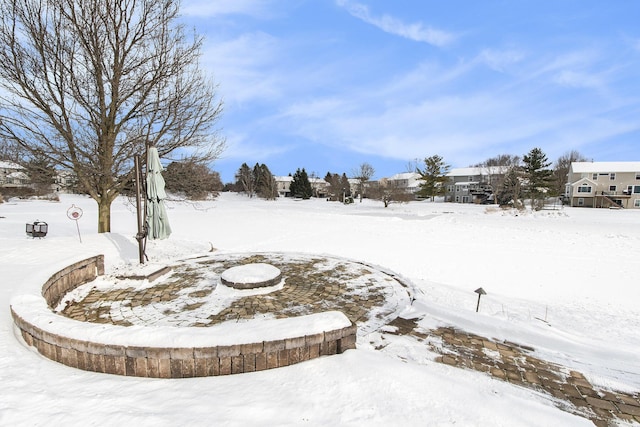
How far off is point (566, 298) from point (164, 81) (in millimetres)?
14490

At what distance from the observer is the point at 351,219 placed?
78.2 ft

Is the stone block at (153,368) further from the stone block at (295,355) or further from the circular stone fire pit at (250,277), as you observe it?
the circular stone fire pit at (250,277)

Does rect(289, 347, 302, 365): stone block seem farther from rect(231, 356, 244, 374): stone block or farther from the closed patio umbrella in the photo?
the closed patio umbrella

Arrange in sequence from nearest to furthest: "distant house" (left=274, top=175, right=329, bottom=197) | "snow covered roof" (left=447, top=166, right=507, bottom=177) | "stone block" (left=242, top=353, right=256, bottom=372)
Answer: "stone block" (left=242, top=353, right=256, bottom=372) < "snow covered roof" (left=447, top=166, right=507, bottom=177) < "distant house" (left=274, top=175, right=329, bottom=197)

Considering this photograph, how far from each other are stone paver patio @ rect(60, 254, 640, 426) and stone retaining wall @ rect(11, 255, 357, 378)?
122cm

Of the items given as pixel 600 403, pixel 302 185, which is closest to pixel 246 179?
pixel 302 185

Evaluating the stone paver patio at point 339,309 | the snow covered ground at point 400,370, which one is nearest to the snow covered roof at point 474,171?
the snow covered ground at point 400,370

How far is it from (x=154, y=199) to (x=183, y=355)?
5.04 m

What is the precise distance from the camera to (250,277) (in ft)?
19.7

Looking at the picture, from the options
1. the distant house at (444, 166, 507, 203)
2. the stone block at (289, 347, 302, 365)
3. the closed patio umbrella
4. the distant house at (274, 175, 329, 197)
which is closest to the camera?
the stone block at (289, 347, 302, 365)

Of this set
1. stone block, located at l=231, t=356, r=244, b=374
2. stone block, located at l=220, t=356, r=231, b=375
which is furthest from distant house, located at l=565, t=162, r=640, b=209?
stone block, located at l=220, t=356, r=231, b=375

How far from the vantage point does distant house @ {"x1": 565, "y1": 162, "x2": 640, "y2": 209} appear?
3788cm

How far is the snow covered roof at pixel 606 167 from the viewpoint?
38.1 metres

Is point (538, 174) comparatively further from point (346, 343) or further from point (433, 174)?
point (346, 343)
